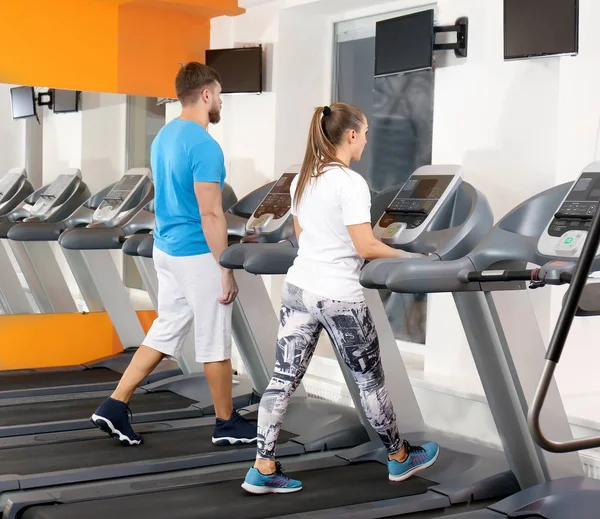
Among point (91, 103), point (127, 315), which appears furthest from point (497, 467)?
point (91, 103)

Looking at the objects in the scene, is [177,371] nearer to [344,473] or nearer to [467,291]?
[344,473]

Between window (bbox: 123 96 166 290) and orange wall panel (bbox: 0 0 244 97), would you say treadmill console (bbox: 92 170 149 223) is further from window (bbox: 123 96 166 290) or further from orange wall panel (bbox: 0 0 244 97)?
orange wall panel (bbox: 0 0 244 97)

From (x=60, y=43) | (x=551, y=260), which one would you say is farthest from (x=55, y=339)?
(x=551, y=260)

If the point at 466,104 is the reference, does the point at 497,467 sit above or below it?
below

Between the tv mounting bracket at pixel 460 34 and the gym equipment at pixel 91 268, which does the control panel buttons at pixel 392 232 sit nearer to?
the tv mounting bracket at pixel 460 34

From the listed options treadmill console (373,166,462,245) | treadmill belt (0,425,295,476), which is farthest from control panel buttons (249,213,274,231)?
treadmill belt (0,425,295,476)

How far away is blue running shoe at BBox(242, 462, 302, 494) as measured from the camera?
3.19 m

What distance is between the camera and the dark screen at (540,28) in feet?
11.8

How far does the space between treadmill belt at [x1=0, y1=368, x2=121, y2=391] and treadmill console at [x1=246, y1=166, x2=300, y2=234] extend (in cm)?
167

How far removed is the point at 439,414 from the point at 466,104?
1.45m

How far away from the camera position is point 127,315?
586 cm

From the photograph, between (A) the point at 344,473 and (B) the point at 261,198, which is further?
(B) the point at 261,198

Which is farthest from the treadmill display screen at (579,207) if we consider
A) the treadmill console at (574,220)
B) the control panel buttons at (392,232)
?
the control panel buttons at (392,232)

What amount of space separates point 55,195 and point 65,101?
60cm
